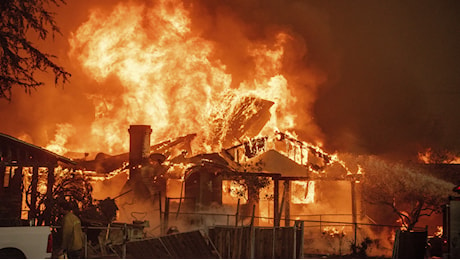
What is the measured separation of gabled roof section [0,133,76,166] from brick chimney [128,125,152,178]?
9.35m

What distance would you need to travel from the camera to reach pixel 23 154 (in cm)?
2067

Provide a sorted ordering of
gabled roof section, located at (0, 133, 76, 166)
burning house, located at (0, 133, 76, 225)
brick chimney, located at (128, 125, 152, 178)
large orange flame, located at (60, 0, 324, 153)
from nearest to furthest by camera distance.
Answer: gabled roof section, located at (0, 133, 76, 166) < burning house, located at (0, 133, 76, 225) < brick chimney, located at (128, 125, 152, 178) < large orange flame, located at (60, 0, 324, 153)

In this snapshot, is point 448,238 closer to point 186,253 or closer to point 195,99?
point 186,253

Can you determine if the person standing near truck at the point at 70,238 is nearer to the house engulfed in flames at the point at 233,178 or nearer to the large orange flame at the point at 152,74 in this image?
the house engulfed in flames at the point at 233,178

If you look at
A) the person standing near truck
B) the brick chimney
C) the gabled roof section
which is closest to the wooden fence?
the person standing near truck

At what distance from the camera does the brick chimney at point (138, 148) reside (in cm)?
3025

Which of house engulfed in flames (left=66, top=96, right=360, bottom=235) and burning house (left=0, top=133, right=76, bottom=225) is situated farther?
house engulfed in flames (left=66, top=96, right=360, bottom=235)

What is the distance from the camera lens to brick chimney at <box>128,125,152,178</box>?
99.2ft

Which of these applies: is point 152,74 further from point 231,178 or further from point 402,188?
point 402,188

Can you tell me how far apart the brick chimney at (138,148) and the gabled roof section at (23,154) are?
9.35m

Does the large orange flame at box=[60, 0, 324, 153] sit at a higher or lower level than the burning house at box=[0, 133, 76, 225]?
higher

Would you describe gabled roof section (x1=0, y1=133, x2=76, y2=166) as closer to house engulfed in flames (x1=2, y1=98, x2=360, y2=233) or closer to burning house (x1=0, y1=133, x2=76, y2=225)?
burning house (x1=0, y1=133, x2=76, y2=225)

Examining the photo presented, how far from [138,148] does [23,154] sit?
33.4 feet

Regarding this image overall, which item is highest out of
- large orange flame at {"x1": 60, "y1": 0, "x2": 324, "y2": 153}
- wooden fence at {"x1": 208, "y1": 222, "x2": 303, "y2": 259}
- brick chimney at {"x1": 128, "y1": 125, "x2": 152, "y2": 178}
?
large orange flame at {"x1": 60, "y1": 0, "x2": 324, "y2": 153}
